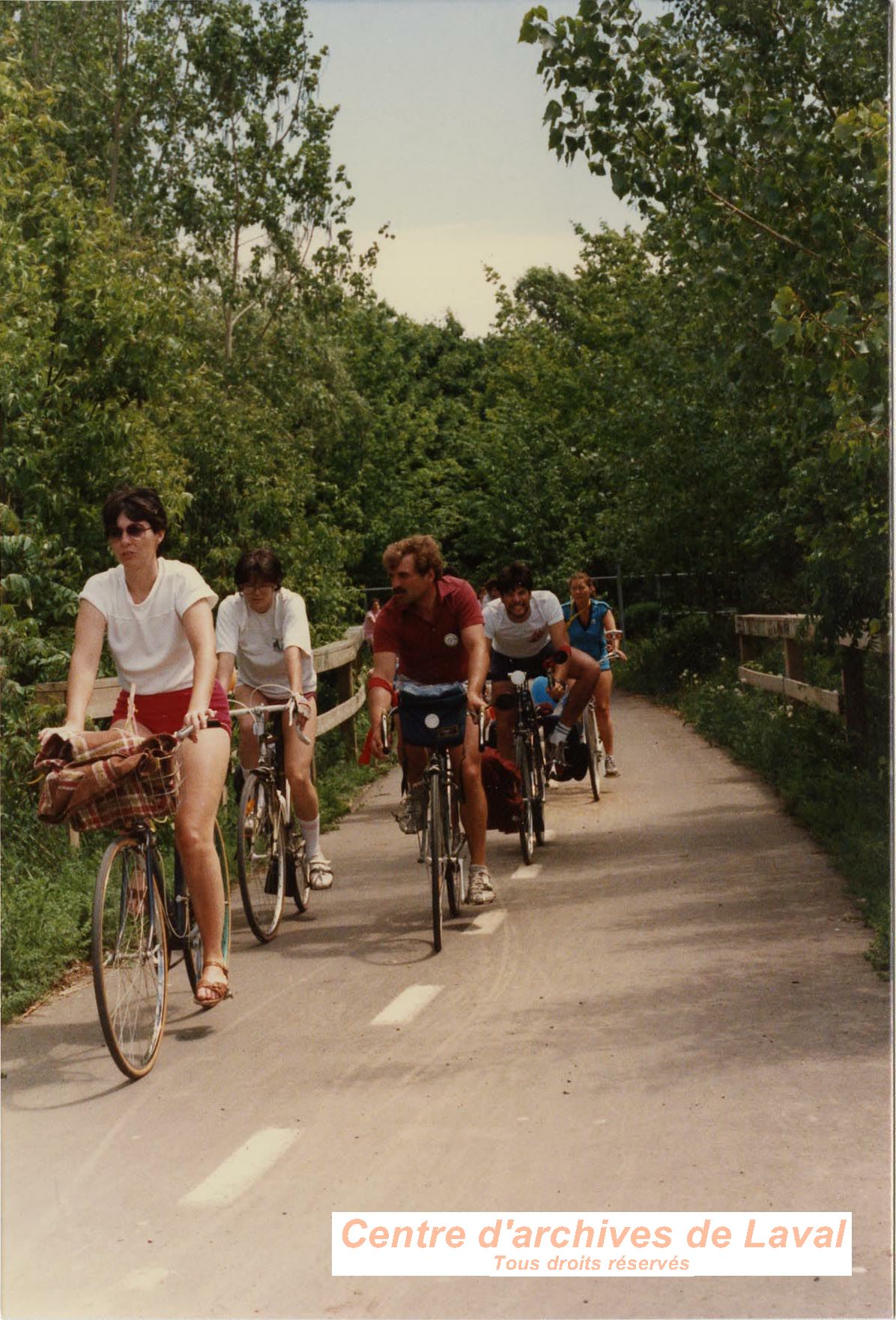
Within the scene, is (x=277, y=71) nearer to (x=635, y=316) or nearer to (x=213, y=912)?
(x=213, y=912)

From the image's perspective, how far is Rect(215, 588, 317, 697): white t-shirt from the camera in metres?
8.37

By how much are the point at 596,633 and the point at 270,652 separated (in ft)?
19.4

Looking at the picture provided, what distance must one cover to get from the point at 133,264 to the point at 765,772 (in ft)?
22.1

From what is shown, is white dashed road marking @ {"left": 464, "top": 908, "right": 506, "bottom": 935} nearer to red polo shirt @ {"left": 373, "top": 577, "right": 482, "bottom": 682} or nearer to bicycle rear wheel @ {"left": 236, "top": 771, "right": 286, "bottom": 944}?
bicycle rear wheel @ {"left": 236, "top": 771, "right": 286, "bottom": 944}

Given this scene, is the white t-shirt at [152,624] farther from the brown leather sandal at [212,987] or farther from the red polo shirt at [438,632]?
the red polo shirt at [438,632]

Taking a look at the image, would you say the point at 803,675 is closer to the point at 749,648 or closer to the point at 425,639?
the point at 749,648

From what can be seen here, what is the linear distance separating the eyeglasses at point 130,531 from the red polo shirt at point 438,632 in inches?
92.6

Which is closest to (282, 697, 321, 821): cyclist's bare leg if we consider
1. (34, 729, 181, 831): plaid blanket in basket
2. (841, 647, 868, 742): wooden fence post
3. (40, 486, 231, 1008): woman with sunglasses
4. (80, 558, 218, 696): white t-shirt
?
(40, 486, 231, 1008): woman with sunglasses

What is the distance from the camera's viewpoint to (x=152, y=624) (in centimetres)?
591

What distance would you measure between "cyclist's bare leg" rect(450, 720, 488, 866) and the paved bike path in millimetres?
387

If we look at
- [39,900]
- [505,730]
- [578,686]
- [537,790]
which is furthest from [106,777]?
[578,686]

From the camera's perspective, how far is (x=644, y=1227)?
12.6 ft

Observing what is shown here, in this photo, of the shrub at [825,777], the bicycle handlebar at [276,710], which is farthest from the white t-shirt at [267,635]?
the shrub at [825,777]

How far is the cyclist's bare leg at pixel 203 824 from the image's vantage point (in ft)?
19.7
